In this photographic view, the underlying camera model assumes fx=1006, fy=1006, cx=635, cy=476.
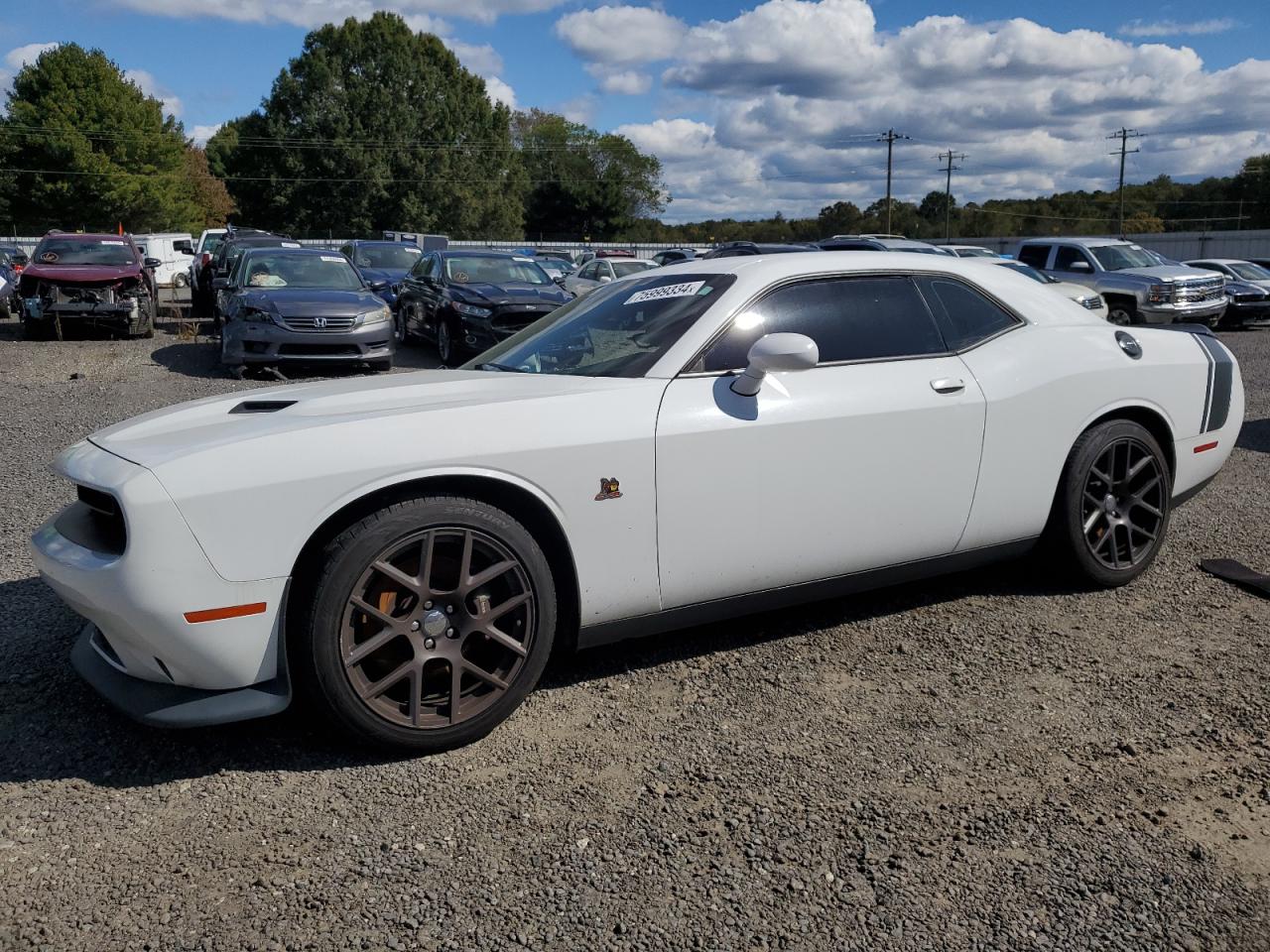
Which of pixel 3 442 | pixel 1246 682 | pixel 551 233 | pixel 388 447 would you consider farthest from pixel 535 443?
pixel 551 233

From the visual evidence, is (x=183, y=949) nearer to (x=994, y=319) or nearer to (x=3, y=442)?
(x=994, y=319)

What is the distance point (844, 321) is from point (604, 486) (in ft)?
4.17

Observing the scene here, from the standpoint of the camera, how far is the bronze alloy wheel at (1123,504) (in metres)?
4.31

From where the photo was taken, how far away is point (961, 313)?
13.5 feet

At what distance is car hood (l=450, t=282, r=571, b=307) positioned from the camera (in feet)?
40.9

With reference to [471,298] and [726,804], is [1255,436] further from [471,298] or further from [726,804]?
[471,298]

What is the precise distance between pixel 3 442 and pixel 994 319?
25.3ft

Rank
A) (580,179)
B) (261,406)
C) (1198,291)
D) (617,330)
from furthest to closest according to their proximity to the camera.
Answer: (580,179), (1198,291), (617,330), (261,406)

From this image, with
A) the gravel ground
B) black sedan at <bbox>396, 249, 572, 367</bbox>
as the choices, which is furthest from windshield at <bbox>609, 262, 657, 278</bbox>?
the gravel ground

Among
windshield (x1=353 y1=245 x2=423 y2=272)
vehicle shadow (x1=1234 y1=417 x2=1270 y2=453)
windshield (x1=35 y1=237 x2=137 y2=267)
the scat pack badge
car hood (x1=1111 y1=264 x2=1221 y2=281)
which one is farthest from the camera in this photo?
windshield (x1=353 y1=245 x2=423 y2=272)

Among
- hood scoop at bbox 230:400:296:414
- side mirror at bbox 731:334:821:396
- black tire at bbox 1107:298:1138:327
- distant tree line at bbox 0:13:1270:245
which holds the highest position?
distant tree line at bbox 0:13:1270:245

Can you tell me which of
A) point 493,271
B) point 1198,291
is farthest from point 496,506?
point 1198,291

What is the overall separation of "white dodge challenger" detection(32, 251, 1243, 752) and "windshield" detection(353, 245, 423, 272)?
16455mm

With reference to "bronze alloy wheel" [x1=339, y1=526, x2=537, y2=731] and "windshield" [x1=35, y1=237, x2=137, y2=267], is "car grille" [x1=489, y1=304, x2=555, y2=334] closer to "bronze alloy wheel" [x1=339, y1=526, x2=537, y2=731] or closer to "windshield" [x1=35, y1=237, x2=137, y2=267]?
"windshield" [x1=35, y1=237, x2=137, y2=267]
